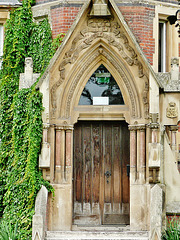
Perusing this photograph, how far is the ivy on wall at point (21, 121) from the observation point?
41.2 feet

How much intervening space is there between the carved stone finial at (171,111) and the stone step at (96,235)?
108 inches

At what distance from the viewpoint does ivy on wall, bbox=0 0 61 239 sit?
1255cm

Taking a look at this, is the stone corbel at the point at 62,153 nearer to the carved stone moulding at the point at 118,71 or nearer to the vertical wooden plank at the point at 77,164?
the carved stone moulding at the point at 118,71

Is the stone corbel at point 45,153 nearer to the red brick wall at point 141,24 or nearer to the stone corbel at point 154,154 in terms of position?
the stone corbel at point 154,154

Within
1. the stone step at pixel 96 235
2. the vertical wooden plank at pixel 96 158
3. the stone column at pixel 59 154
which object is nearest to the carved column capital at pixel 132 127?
the vertical wooden plank at pixel 96 158

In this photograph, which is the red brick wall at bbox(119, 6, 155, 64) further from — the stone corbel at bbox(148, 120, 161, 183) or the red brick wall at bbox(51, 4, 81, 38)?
the stone corbel at bbox(148, 120, 161, 183)

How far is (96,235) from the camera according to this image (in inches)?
467

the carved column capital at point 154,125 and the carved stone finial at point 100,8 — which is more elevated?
the carved stone finial at point 100,8

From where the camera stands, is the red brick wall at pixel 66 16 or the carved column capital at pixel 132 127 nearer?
the carved column capital at pixel 132 127

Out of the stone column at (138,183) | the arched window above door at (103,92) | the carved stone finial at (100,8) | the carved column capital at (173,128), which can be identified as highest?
the carved stone finial at (100,8)

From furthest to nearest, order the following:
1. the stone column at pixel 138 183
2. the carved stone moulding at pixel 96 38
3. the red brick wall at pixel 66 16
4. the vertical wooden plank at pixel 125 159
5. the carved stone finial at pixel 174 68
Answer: the vertical wooden plank at pixel 125 159 < the red brick wall at pixel 66 16 < the carved stone moulding at pixel 96 38 < the carved stone finial at pixel 174 68 < the stone column at pixel 138 183

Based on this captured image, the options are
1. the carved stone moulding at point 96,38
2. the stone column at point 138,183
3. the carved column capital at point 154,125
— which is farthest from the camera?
the carved stone moulding at point 96,38

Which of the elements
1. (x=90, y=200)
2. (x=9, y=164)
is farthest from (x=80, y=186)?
(x=9, y=164)

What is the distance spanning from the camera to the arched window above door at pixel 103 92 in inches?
530
